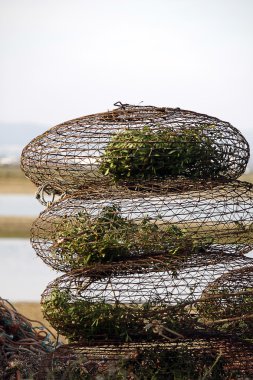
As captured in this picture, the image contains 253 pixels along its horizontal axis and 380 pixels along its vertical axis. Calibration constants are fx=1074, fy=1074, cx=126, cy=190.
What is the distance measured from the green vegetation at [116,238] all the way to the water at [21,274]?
9.66 metres

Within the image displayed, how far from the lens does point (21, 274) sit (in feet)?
86.0

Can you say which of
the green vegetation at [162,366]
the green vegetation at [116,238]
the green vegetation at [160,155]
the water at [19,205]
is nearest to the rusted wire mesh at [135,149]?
the green vegetation at [160,155]

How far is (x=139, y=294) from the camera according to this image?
940 cm

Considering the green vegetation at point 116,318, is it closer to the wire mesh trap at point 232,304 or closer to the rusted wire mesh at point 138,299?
the rusted wire mesh at point 138,299

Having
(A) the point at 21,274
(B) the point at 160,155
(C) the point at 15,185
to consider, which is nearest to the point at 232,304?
(B) the point at 160,155

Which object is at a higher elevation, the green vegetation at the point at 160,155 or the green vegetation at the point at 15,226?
the green vegetation at the point at 160,155

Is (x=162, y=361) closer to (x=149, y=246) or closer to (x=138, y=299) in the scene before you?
(x=138, y=299)

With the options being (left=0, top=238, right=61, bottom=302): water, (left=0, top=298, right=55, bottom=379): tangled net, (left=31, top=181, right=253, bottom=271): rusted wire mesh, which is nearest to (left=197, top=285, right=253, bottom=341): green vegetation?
(left=31, top=181, right=253, bottom=271): rusted wire mesh

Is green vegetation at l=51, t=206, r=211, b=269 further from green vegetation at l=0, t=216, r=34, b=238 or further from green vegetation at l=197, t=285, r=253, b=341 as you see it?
green vegetation at l=0, t=216, r=34, b=238

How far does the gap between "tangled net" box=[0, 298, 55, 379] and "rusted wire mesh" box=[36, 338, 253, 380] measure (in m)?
0.18

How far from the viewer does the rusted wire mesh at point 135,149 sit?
31.5 feet

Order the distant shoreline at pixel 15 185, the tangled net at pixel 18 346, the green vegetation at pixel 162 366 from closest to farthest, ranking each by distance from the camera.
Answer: the green vegetation at pixel 162 366
the tangled net at pixel 18 346
the distant shoreline at pixel 15 185

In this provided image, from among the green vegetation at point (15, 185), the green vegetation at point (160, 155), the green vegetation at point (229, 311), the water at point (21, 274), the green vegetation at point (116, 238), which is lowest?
the green vegetation at point (15, 185)

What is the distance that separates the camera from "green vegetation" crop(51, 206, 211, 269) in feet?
30.7
